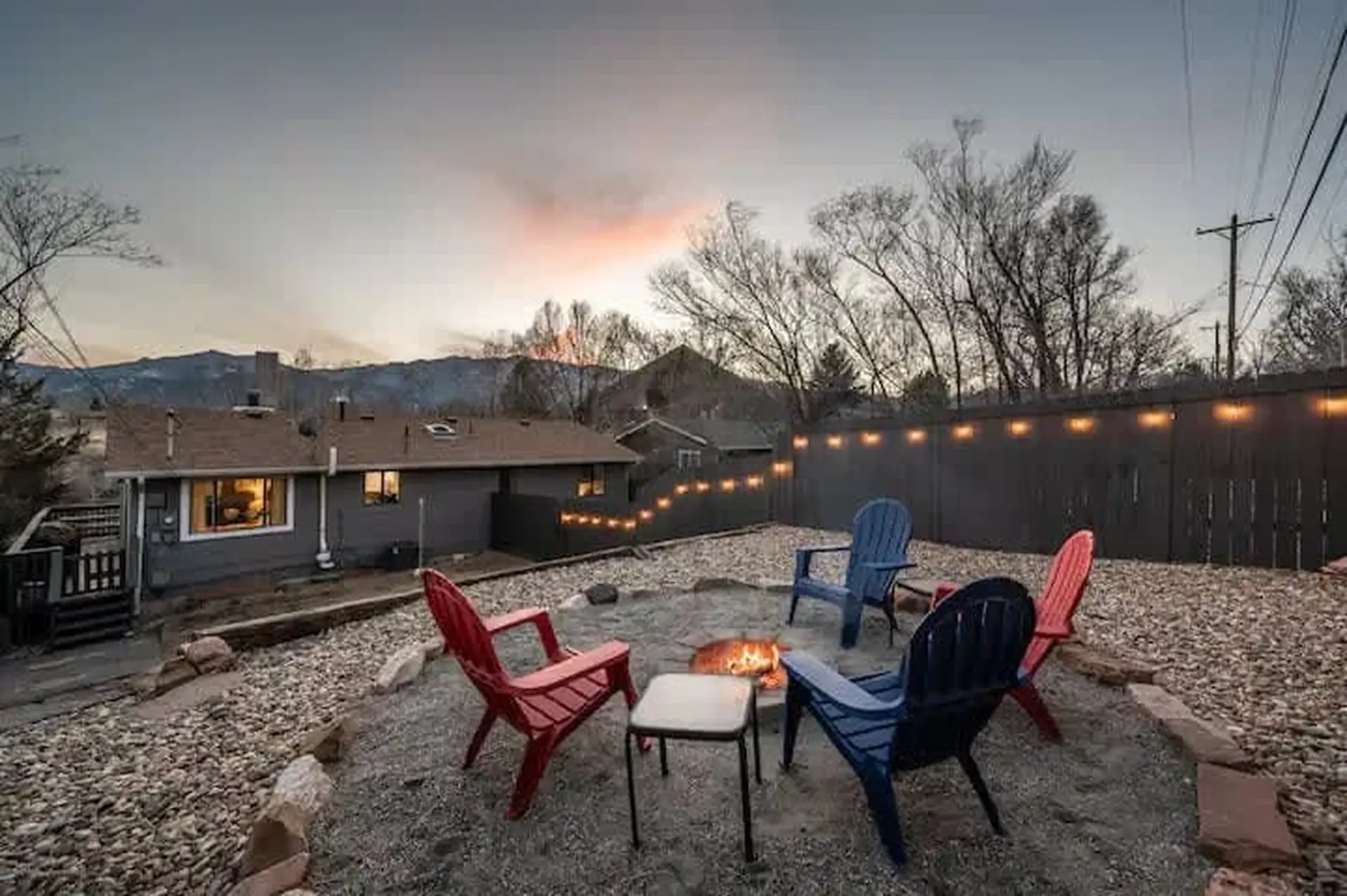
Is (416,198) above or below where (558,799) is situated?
above

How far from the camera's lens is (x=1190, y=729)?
89.5 inches

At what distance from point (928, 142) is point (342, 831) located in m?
14.7

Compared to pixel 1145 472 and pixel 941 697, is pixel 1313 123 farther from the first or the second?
pixel 941 697

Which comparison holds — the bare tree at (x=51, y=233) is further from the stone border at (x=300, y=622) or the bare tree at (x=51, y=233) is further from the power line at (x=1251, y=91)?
the power line at (x=1251, y=91)

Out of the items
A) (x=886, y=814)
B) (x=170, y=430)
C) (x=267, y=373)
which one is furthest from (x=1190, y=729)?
(x=267, y=373)

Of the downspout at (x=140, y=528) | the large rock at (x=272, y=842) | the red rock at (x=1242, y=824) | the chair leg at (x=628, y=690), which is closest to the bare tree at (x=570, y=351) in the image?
the downspout at (x=140, y=528)

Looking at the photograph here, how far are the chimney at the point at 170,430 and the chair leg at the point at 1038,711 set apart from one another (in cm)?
1094

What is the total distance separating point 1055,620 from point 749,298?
1333 cm

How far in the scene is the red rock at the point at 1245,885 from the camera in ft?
4.57

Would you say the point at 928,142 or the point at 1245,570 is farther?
the point at 928,142

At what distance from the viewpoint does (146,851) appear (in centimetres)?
201

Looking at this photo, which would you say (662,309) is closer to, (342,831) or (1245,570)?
(1245,570)

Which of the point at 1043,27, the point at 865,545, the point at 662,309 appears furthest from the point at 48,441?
the point at 1043,27

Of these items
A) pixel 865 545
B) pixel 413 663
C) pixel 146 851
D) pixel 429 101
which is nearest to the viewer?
pixel 146 851
